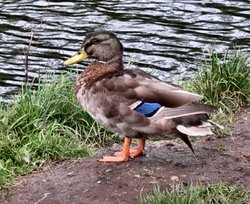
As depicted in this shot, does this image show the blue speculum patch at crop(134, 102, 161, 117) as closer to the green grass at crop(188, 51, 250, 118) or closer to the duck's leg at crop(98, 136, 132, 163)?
the duck's leg at crop(98, 136, 132, 163)

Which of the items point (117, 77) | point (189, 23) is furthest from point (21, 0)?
point (117, 77)

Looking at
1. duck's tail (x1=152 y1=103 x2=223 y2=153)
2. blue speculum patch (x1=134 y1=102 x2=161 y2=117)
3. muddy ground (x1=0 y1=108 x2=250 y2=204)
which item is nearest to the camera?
muddy ground (x1=0 y1=108 x2=250 y2=204)

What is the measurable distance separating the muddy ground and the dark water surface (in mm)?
3815

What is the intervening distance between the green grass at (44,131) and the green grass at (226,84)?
3.93 ft

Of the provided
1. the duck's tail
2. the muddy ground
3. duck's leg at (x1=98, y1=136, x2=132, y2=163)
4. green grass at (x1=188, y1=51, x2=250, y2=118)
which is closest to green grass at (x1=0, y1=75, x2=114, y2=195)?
the muddy ground

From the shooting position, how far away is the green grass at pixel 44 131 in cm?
681

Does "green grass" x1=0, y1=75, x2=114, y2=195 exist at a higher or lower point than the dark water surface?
higher

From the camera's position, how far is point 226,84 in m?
8.46

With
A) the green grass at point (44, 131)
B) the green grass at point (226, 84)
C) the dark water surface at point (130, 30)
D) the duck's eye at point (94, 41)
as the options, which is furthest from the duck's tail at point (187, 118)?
the dark water surface at point (130, 30)

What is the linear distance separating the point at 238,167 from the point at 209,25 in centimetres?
726

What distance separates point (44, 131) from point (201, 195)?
79.6 inches

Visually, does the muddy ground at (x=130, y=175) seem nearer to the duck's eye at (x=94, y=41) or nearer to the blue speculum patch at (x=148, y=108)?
the blue speculum patch at (x=148, y=108)

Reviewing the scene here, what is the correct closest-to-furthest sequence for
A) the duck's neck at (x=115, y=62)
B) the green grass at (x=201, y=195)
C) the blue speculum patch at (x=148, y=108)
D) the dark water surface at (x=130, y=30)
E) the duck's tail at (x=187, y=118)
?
the green grass at (x=201, y=195) < the duck's tail at (x=187, y=118) < the blue speculum patch at (x=148, y=108) < the duck's neck at (x=115, y=62) < the dark water surface at (x=130, y=30)

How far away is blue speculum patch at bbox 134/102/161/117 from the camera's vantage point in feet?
20.9
